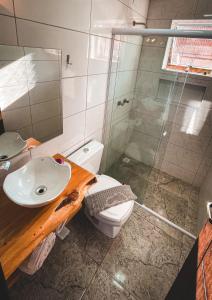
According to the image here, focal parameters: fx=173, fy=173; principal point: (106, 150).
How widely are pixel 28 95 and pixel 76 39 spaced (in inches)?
22.6

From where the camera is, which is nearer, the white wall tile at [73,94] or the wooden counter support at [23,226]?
the wooden counter support at [23,226]

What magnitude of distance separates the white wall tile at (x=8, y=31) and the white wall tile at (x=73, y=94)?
1.45 feet

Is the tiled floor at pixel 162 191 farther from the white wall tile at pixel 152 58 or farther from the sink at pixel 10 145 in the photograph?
the sink at pixel 10 145

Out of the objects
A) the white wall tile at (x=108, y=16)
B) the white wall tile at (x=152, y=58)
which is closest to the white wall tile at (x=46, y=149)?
the white wall tile at (x=108, y=16)

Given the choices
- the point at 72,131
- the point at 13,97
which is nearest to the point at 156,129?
the point at 72,131

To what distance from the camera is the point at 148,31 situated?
1587mm

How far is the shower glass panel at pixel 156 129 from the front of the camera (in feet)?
6.90

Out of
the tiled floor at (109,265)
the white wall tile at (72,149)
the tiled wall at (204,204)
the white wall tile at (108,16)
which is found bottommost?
the tiled floor at (109,265)

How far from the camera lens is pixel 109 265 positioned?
157 centimetres

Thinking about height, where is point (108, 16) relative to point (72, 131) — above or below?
above

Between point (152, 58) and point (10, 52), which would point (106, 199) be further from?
point (152, 58)

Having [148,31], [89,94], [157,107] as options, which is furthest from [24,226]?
[157,107]

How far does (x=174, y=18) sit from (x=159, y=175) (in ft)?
6.82

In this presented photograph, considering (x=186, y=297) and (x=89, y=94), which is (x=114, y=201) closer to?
(x=186, y=297)
